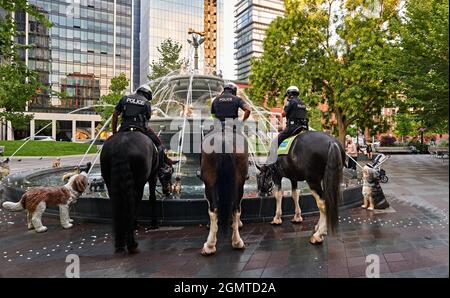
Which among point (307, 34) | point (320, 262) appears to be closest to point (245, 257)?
point (320, 262)

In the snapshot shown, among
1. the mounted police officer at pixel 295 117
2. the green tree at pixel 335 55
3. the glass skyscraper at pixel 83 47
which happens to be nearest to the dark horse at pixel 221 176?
the mounted police officer at pixel 295 117

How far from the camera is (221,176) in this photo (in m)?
5.21

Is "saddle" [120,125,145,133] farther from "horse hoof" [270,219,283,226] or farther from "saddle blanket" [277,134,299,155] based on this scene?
"horse hoof" [270,219,283,226]

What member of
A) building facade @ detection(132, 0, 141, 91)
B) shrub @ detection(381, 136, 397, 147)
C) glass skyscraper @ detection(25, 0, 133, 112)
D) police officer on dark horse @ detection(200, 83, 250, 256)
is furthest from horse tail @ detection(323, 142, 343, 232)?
building facade @ detection(132, 0, 141, 91)

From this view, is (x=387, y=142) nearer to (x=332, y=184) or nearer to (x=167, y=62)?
(x=167, y=62)

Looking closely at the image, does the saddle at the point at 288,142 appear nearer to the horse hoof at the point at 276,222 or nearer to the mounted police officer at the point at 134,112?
the horse hoof at the point at 276,222

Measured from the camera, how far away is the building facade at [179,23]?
9028 centimetres

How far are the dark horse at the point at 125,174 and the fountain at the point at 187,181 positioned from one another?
6.21 feet

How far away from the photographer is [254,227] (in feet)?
22.8

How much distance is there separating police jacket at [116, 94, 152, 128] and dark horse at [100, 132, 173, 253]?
0.41 m

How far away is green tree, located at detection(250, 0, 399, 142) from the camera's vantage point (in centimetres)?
2291

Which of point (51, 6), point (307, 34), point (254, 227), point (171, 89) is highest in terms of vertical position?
point (51, 6)
